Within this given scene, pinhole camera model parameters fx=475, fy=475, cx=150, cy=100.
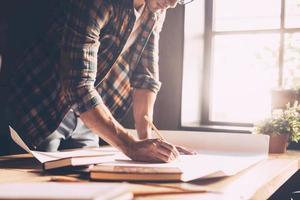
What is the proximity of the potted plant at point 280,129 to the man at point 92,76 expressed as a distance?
43cm

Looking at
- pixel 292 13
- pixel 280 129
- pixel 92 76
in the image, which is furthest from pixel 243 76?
pixel 92 76

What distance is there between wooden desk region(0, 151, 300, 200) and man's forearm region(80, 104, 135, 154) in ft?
0.57

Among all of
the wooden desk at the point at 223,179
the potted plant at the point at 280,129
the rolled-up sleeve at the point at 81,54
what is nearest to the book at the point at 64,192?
the wooden desk at the point at 223,179

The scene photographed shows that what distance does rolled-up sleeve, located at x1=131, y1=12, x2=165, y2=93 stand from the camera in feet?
5.66

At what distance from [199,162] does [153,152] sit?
0.42 ft

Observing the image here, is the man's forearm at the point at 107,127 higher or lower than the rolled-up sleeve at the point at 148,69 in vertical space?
lower

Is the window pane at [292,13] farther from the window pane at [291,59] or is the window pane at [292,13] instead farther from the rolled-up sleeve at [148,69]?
the rolled-up sleeve at [148,69]

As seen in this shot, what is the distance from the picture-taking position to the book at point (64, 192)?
0.62 meters

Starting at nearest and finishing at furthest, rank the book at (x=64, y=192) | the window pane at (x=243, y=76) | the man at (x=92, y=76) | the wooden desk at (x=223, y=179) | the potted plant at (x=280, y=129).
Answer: the book at (x=64, y=192), the wooden desk at (x=223, y=179), the man at (x=92, y=76), the potted plant at (x=280, y=129), the window pane at (x=243, y=76)

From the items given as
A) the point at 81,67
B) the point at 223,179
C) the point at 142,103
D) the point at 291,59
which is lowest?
the point at 223,179

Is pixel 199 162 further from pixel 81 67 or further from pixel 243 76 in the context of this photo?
pixel 243 76

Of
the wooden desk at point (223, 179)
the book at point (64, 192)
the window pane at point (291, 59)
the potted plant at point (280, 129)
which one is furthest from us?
the window pane at point (291, 59)

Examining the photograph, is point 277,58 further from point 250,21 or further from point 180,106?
point 180,106

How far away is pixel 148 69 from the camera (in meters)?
1.73
